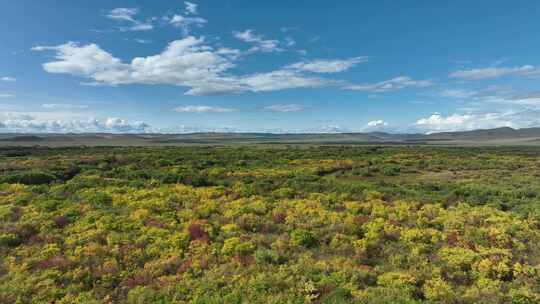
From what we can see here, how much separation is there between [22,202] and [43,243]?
325 inches

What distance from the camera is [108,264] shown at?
1110 cm

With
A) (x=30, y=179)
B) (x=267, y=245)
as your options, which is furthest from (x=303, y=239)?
(x=30, y=179)

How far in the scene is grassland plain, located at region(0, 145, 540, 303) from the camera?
9.44 m

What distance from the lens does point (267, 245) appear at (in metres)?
13.0

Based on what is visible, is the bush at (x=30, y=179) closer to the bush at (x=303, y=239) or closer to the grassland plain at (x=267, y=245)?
the grassland plain at (x=267, y=245)

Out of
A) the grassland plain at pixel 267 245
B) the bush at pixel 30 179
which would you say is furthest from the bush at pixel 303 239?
the bush at pixel 30 179

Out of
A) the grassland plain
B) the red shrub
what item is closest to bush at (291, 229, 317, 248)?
the grassland plain

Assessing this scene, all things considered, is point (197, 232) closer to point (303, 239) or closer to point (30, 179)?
point (303, 239)

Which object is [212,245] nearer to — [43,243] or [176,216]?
[176,216]

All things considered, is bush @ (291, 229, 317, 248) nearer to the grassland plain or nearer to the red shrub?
the grassland plain

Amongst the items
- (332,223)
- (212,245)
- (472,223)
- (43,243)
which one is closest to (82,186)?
(43,243)

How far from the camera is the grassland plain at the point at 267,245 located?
9438 millimetres

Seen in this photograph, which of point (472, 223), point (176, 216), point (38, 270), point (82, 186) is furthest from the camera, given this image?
point (82, 186)

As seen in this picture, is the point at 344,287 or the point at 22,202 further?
the point at 22,202
